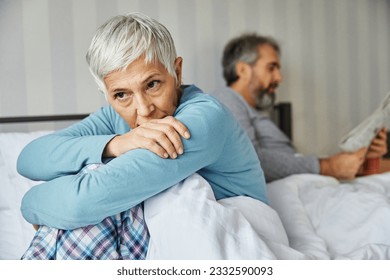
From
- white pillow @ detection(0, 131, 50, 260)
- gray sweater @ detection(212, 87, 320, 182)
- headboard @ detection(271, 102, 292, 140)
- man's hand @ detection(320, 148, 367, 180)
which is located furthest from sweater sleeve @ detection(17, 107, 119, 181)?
headboard @ detection(271, 102, 292, 140)

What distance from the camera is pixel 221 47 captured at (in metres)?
1.60

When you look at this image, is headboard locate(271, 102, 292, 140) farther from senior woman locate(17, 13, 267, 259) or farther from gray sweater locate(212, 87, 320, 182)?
senior woman locate(17, 13, 267, 259)

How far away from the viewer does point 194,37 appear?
1341 millimetres

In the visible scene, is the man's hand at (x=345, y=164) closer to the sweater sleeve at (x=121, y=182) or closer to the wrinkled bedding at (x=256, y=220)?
the wrinkled bedding at (x=256, y=220)

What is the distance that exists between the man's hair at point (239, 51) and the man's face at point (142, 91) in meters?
0.84

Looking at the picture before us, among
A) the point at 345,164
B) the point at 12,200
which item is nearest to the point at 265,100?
the point at 345,164

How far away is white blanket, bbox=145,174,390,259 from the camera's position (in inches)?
26.6

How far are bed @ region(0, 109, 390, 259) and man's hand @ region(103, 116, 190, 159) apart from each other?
68mm

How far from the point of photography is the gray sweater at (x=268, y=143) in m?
1.42

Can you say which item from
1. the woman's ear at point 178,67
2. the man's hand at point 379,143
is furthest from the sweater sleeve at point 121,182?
the man's hand at point 379,143

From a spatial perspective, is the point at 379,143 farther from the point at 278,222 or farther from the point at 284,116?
the point at 278,222

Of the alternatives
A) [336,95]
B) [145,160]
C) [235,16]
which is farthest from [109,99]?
[336,95]

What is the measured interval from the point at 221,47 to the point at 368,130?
0.56m
